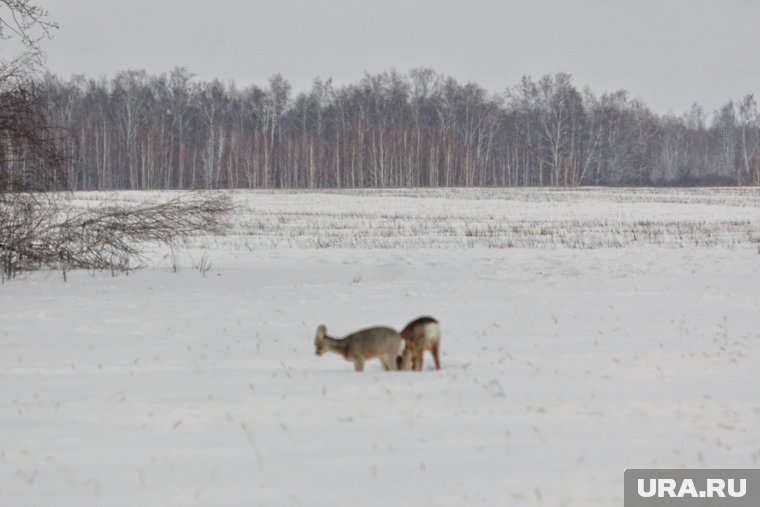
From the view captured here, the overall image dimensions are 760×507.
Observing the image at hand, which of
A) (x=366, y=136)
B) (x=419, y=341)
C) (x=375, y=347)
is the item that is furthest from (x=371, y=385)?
(x=366, y=136)

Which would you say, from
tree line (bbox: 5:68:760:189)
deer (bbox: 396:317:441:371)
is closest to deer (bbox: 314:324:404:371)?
deer (bbox: 396:317:441:371)

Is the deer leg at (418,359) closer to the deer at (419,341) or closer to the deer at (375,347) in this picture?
the deer at (419,341)

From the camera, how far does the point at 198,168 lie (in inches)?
3536

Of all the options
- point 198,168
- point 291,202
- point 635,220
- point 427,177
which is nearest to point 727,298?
point 635,220

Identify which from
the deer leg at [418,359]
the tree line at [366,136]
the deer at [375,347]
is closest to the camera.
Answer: the deer at [375,347]

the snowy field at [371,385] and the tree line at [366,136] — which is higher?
the tree line at [366,136]

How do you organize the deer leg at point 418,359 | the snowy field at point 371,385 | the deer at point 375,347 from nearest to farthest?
1. the snowy field at point 371,385
2. the deer at point 375,347
3. the deer leg at point 418,359

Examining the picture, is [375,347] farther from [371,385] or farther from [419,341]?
[371,385]

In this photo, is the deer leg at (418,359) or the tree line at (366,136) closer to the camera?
the deer leg at (418,359)

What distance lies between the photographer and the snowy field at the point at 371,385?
5.04 meters

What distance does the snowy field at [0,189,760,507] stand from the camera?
16.5 feet

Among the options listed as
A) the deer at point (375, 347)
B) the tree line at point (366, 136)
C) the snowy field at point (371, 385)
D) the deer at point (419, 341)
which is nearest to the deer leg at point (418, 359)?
the deer at point (419, 341)

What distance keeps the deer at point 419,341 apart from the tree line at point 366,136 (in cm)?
7188

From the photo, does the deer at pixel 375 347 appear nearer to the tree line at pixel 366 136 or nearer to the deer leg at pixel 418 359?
the deer leg at pixel 418 359
